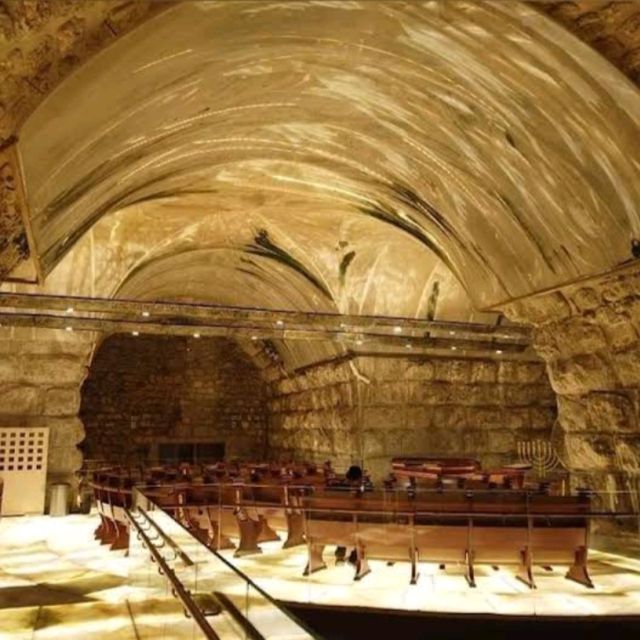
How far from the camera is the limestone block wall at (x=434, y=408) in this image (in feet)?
43.9

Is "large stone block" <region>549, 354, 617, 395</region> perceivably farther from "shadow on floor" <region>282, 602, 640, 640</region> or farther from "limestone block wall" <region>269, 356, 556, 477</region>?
"limestone block wall" <region>269, 356, 556, 477</region>

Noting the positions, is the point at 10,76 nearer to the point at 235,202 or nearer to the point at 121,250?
the point at 235,202

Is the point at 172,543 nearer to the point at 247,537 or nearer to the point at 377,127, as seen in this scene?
the point at 247,537

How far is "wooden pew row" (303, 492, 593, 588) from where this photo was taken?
244 inches

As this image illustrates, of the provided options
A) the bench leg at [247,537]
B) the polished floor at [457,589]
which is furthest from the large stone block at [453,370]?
the bench leg at [247,537]

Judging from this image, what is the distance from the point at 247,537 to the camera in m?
8.05

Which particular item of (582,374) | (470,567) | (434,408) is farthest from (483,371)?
(470,567)

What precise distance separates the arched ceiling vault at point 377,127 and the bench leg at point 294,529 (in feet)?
14.5

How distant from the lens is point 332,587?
20.3 feet

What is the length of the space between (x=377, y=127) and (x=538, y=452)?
9.35 metres

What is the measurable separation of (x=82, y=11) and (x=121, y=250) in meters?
8.42

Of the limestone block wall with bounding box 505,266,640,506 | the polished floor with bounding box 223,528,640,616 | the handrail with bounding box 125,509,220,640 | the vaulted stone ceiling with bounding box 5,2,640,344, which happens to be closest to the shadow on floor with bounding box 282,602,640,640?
the polished floor with bounding box 223,528,640,616

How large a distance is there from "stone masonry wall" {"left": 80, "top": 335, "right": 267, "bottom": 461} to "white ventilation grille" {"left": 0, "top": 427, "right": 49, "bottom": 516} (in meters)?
7.60

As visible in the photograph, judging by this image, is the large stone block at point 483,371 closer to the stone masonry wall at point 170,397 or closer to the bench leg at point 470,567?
the bench leg at point 470,567
